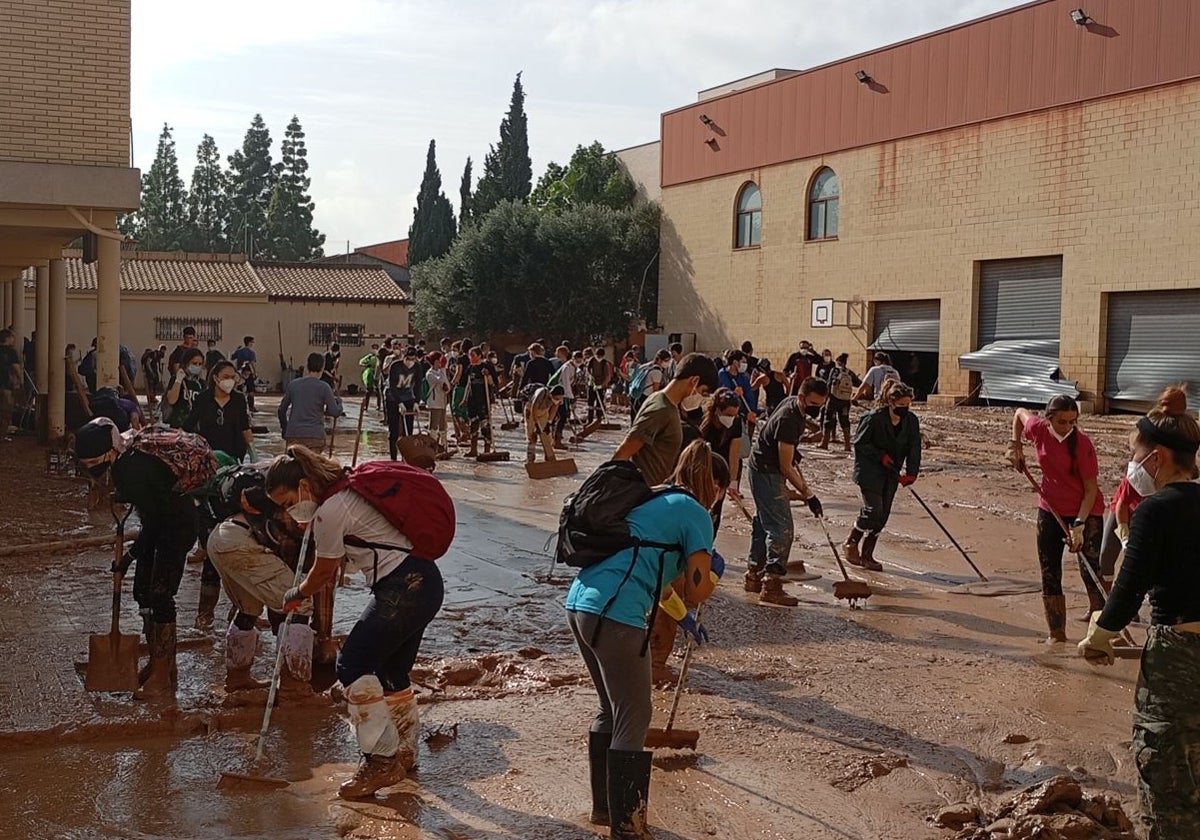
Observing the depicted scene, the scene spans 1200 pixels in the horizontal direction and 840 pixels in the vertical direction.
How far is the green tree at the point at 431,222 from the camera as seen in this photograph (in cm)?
6038

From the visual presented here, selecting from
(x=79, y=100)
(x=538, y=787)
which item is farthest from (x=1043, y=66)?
(x=538, y=787)

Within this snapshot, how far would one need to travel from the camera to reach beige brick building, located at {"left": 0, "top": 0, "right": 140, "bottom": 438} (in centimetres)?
1449

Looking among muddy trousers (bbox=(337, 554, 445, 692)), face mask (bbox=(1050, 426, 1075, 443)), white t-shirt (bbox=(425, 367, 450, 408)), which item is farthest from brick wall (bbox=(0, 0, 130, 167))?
face mask (bbox=(1050, 426, 1075, 443))

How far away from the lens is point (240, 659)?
21.6ft

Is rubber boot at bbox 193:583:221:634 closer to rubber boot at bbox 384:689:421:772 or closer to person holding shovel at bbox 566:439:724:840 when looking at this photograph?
rubber boot at bbox 384:689:421:772

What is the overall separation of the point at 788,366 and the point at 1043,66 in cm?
996

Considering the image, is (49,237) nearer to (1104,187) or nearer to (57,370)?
(57,370)

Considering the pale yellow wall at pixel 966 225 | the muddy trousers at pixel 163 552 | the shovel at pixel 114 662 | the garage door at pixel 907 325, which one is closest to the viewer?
the shovel at pixel 114 662

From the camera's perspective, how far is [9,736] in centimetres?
571

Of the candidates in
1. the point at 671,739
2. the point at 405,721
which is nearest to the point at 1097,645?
the point at 671,739

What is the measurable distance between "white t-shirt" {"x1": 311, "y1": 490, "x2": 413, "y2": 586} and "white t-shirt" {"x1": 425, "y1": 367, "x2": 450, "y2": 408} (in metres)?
13.2

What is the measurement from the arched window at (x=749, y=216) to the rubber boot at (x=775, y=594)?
2587cm

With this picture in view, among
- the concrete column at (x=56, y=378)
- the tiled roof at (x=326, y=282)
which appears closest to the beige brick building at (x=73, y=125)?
the concrete column at (x=56, y=378)

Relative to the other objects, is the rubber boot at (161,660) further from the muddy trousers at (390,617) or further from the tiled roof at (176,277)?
the tiled roof at (176,277)
